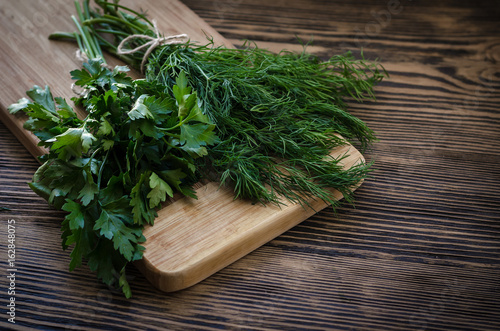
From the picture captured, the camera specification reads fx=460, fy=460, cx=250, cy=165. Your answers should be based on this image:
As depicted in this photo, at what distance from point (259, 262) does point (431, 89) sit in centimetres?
108

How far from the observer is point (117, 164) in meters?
1.29

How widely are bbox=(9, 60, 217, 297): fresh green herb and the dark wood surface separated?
160 millimetres

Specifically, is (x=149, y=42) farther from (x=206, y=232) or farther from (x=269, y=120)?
(x=206, y=232)

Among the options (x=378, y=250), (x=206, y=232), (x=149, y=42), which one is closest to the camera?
(x=206, y=232)

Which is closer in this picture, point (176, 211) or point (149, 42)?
point (176, 211)

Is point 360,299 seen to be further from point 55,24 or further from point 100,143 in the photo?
point 55,24

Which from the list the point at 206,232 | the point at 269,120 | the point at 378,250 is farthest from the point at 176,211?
the point at 378,250

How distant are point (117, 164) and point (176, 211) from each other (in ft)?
0.69

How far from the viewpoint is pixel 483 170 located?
1633 mm

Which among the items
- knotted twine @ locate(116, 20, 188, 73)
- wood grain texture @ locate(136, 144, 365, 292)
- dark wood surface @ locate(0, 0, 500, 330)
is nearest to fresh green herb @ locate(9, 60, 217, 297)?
wood grain texture @ locate(136, 144, 365, 292)

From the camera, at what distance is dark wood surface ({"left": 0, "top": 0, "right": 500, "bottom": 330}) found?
122 cm

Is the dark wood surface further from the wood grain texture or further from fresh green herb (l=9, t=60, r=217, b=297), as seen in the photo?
fresh green herb (l=9, t=60, r=217, b=297)

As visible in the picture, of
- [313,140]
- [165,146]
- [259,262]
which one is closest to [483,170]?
[313,140]

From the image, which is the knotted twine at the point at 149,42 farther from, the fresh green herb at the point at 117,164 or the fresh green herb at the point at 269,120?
the fresh green herb at the point at 117,164
